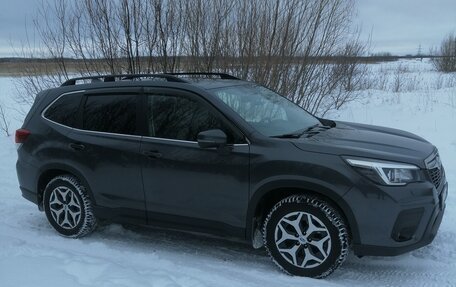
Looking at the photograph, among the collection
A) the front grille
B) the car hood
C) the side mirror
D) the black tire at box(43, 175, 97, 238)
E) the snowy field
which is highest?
the side mirror

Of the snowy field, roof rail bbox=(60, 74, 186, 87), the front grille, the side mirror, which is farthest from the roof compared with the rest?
the front grille

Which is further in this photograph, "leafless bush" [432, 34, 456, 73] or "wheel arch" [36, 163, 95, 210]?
"leafless bush" [432, 34, 456, 73]

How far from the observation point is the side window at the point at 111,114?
15.5ft

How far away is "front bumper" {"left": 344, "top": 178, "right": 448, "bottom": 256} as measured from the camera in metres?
3.60

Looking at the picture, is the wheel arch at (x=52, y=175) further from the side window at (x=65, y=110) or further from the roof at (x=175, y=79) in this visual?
the roof at (x=175, y=79)

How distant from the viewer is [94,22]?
10047 millimetres

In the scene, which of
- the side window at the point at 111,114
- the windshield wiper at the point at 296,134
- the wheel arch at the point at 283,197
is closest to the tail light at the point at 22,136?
the side window at the point at 111,114

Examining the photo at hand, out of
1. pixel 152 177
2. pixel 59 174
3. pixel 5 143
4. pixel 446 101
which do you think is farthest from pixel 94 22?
pixel 446 101

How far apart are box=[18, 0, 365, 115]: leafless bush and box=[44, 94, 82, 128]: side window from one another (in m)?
5.03

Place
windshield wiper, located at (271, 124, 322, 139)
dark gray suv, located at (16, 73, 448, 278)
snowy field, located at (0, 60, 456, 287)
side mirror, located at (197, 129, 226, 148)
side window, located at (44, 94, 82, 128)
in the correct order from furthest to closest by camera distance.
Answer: side window, located at (44, 94, 82, 128) → windshield wiper, located at (271, 124, 322, 139) → side mirror, located at (197, 129, 226, 148) → snowy field, located at (0, 60, 456, 287) → dark gray suv, located at (16, 73, 448, 278)

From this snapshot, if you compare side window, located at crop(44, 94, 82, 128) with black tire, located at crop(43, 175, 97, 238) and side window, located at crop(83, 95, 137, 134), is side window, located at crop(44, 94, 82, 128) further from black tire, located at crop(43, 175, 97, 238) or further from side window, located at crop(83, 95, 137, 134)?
black tire, located at crop(43, 175, 97, 238)

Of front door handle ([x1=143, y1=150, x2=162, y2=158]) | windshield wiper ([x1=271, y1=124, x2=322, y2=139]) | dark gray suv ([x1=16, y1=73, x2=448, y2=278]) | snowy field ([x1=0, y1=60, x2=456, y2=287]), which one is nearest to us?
dark gray suv ([x1=16, y1=73, x2=448, y2=278])

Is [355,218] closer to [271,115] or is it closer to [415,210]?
[415,210]

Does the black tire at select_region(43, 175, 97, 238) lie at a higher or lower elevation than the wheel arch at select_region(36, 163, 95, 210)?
lower
